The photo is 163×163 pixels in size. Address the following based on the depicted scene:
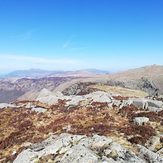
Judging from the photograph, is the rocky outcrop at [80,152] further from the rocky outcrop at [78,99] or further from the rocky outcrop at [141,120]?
the rocky outcrop at [78,99]

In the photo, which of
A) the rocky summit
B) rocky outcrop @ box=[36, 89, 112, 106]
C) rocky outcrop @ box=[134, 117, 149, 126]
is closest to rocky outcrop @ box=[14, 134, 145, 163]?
the rocky summit

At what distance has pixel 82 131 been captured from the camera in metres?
23.6

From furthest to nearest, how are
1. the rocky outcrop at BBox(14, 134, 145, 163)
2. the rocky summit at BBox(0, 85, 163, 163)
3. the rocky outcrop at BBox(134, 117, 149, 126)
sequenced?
1. the rocky outcrop at BBox(134, 117, 149, 126)
2. the rocky summit at BBox(0, 85, 163, 163)
3. the rocky outcrop at BBox(14, 134, 145, 163)

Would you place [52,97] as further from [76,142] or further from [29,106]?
[76,142]

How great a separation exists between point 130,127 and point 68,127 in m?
5.95

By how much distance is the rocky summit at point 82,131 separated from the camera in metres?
16.1

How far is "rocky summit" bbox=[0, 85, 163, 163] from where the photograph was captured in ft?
52.7

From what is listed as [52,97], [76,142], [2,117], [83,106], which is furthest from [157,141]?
[52,97]

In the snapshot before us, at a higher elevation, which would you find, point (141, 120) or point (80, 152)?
point (80, 152)

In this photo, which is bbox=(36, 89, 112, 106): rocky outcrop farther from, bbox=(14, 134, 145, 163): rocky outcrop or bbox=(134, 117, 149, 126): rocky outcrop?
bbox=(14, 134, 145, 163): rocky outcrop

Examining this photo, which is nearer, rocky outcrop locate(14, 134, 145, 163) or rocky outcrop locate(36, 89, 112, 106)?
rocky outcrop locate(14, 134, 145, 163)

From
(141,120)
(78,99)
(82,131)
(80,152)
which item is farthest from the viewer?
(78,99)

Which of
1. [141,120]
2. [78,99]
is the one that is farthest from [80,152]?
[78,99]

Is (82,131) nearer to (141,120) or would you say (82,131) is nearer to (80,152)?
(141,120)
